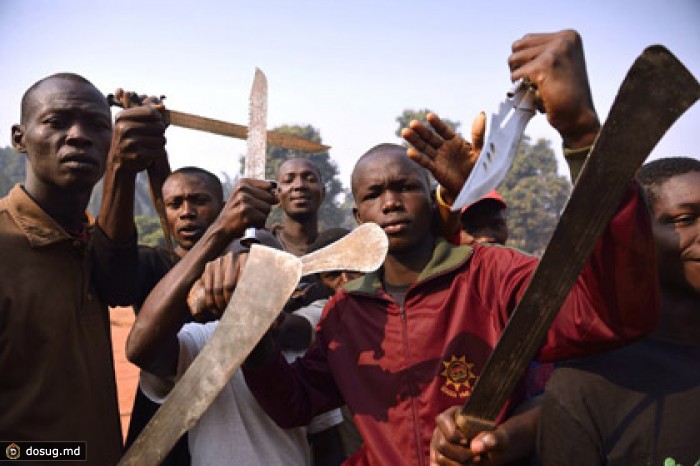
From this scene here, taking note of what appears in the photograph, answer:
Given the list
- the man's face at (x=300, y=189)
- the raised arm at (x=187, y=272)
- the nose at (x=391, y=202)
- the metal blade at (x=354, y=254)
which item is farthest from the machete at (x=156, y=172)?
the man's face at (x=300, y=189)

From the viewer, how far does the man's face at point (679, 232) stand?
180 cm

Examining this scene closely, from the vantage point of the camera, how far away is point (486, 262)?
80.7 inches

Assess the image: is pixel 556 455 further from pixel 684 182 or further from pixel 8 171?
pixel 8 171

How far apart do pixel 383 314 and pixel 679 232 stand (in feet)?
3.21

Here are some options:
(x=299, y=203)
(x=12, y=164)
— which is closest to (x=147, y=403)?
(x=299, y=203)

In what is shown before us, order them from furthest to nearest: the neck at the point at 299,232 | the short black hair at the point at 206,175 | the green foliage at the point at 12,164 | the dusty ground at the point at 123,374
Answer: the green foliage at the point at 12,164
the dusty ground at the point at 123,374
the neck at the point at 299,232
the short black hair at the point at 206,175

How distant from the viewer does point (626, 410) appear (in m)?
1.64

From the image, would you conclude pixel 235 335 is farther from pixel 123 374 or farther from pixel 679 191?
pixel 123 374

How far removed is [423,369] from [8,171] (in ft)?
234

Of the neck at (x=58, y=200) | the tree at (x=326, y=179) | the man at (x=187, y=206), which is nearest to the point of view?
the neck at (x=58, y=200)

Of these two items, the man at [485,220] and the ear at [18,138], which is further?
the man at [485,220]

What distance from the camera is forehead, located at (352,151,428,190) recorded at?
2.27 metres

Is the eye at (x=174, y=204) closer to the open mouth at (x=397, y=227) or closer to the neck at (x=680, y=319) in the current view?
the open mouth at (x=397, y=227)

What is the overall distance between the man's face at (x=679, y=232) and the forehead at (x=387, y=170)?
84cm
